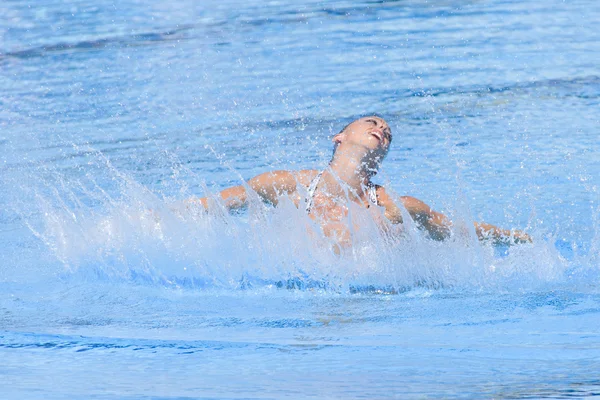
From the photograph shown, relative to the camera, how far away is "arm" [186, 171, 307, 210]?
4613 mm

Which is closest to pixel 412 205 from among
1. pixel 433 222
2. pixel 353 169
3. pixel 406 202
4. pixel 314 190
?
pixel 406 202

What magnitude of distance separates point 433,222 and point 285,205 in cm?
69

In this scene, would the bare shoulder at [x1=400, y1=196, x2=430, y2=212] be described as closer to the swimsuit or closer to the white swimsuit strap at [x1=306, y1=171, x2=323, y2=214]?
the swimsuit

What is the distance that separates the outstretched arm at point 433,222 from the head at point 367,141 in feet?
0.52

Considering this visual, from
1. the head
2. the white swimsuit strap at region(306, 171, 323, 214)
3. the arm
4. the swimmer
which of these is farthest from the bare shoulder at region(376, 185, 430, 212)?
the arm

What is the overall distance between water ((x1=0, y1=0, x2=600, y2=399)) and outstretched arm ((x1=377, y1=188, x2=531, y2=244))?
9 cm

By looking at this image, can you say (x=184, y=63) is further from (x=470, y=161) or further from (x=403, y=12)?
(x=470, y=161)

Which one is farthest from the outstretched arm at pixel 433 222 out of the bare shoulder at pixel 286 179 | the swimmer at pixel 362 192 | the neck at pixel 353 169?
the bare shoulder at pixel 286 179

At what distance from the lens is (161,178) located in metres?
6.21

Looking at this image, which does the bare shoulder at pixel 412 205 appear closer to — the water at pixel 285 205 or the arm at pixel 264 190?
the water at pixel 285 205

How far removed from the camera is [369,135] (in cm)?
445

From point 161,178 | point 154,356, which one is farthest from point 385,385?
point 161,178

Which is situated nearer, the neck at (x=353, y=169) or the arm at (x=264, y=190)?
the neck at (x=353, y=169)

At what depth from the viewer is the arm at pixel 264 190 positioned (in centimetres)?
461
